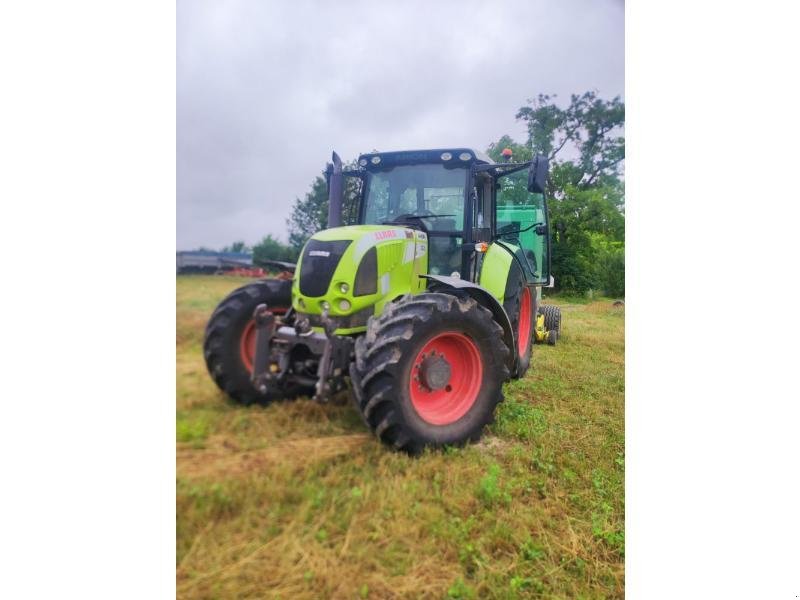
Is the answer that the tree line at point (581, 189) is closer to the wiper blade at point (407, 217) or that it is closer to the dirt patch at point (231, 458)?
the wiper blade at point (407, 217)

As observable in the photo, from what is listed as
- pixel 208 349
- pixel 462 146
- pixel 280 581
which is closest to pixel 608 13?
pixel 462 146

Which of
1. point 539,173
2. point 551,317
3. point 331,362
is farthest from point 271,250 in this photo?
point 551,317

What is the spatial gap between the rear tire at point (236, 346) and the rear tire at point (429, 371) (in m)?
0.28

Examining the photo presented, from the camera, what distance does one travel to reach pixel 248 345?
164 centimetres

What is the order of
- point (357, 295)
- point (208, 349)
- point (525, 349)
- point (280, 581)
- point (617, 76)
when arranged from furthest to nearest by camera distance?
point (525, 349)
point (357, 295)
point (617, 76)
point (208, 349)
point (280, 581)

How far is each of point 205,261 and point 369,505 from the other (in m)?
0.82

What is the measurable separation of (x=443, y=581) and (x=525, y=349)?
1072mm

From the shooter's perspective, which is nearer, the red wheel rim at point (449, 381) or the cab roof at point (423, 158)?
the cab roof at point (423, 158)

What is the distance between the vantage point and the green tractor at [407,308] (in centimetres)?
166

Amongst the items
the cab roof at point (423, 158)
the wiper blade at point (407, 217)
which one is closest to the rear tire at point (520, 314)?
the wiper blade at point (407, 217)

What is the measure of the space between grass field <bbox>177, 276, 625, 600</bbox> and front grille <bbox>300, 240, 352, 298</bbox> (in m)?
0.30

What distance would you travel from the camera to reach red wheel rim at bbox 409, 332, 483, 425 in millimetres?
1945

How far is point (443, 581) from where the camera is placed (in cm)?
149

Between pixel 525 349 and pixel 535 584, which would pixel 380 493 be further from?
pixel 525 349
